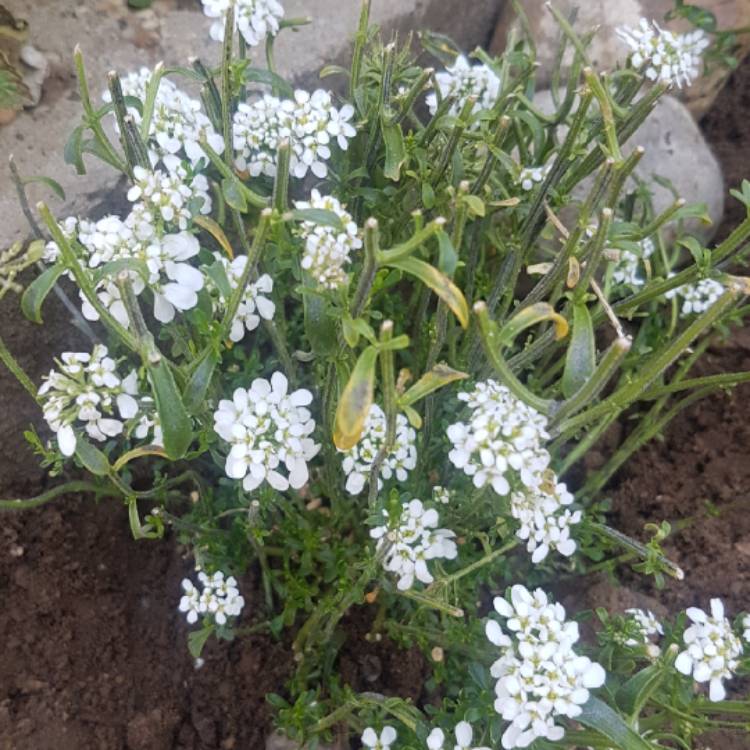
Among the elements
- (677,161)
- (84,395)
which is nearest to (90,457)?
(84,395)

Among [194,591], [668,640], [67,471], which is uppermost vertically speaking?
[668,640]

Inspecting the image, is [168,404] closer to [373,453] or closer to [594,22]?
[373,453]

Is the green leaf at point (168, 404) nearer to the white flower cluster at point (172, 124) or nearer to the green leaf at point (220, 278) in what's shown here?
the green leaf at point (220, 278)

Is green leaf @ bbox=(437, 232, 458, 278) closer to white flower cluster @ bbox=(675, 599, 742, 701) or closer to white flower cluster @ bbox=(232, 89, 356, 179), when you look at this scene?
white flower cluster @ bbox=(232, 89, 356, 179)

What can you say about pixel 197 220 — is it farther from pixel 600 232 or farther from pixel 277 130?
pixel 600 232

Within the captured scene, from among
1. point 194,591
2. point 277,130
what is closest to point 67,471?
point 194,591

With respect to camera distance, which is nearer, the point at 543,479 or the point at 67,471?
the point at 543,479

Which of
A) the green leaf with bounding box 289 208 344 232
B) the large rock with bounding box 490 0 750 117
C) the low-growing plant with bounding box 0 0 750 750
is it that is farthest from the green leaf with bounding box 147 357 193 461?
the large rock with bounding box 490 0 750 117
